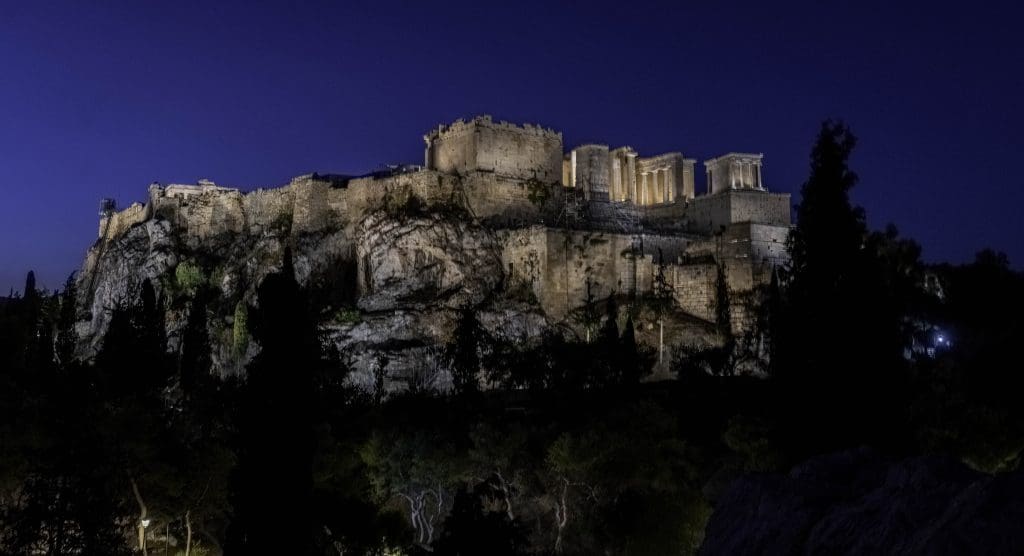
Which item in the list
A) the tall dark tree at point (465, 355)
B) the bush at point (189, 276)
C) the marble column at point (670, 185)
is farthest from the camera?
the marble column at point (670, 185)

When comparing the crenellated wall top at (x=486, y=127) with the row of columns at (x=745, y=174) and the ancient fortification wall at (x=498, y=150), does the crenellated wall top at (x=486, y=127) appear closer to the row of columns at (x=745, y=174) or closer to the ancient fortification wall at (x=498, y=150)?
the ancient fortification wall at (x=498, y=150)

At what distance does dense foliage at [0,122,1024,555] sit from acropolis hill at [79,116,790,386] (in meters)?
5.82

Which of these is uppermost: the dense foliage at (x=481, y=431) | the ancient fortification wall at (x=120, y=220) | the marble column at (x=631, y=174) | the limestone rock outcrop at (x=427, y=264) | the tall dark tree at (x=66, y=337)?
the marble column at (x=631, y=174)

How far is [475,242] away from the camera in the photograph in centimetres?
5591

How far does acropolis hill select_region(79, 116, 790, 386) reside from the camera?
53.1 meters

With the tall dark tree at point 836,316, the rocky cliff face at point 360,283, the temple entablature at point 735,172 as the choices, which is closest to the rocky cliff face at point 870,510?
the tall dark tree at point 836,316

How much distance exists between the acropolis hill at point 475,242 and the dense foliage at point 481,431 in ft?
19.1

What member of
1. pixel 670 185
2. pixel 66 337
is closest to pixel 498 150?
pixel 670 185

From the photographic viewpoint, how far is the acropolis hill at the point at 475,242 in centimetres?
5309

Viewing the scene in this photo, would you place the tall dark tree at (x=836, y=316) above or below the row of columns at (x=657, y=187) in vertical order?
below

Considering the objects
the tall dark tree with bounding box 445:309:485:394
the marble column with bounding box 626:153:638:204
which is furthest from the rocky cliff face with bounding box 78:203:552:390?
the marble column with bounding box 626:153:638:204

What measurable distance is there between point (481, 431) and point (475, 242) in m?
27.4

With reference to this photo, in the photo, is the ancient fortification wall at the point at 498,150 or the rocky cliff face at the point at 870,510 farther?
the ancient fortification wall at the point at 498,150

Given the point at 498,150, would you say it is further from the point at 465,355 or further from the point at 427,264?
the point at 465,355
